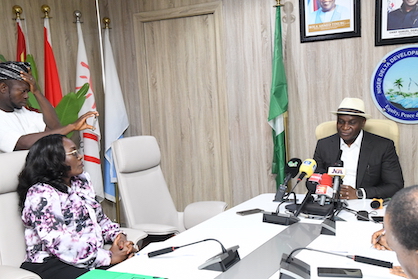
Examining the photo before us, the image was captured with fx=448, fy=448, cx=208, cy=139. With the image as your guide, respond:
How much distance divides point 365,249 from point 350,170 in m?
1.35

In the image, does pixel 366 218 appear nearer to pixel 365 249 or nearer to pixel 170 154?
pixel 365 249

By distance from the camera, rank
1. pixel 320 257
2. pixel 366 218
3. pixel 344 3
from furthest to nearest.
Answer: pixel 344 3
pixel 366 218
pixel 320 257

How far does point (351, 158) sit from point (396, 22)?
3.93ft

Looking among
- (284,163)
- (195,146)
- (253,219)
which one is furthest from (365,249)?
(195,146)

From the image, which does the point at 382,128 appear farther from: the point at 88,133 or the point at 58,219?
the point at 88,133

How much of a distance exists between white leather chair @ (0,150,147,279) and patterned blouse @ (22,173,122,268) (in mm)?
71

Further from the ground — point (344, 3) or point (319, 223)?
point (344, 3)

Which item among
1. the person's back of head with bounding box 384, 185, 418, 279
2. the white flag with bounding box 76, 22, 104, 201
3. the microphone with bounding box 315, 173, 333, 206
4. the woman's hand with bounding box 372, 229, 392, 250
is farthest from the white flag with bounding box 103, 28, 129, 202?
the person's back of head with bounding box 384, 185, 418, 279

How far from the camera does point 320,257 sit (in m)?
1.66

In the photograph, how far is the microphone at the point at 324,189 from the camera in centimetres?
213

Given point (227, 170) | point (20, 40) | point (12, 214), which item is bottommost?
point (227, 170)

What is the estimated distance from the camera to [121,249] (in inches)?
92.0

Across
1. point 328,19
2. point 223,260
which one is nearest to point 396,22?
point 328,19

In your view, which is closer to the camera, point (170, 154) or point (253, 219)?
point (253, 219)
